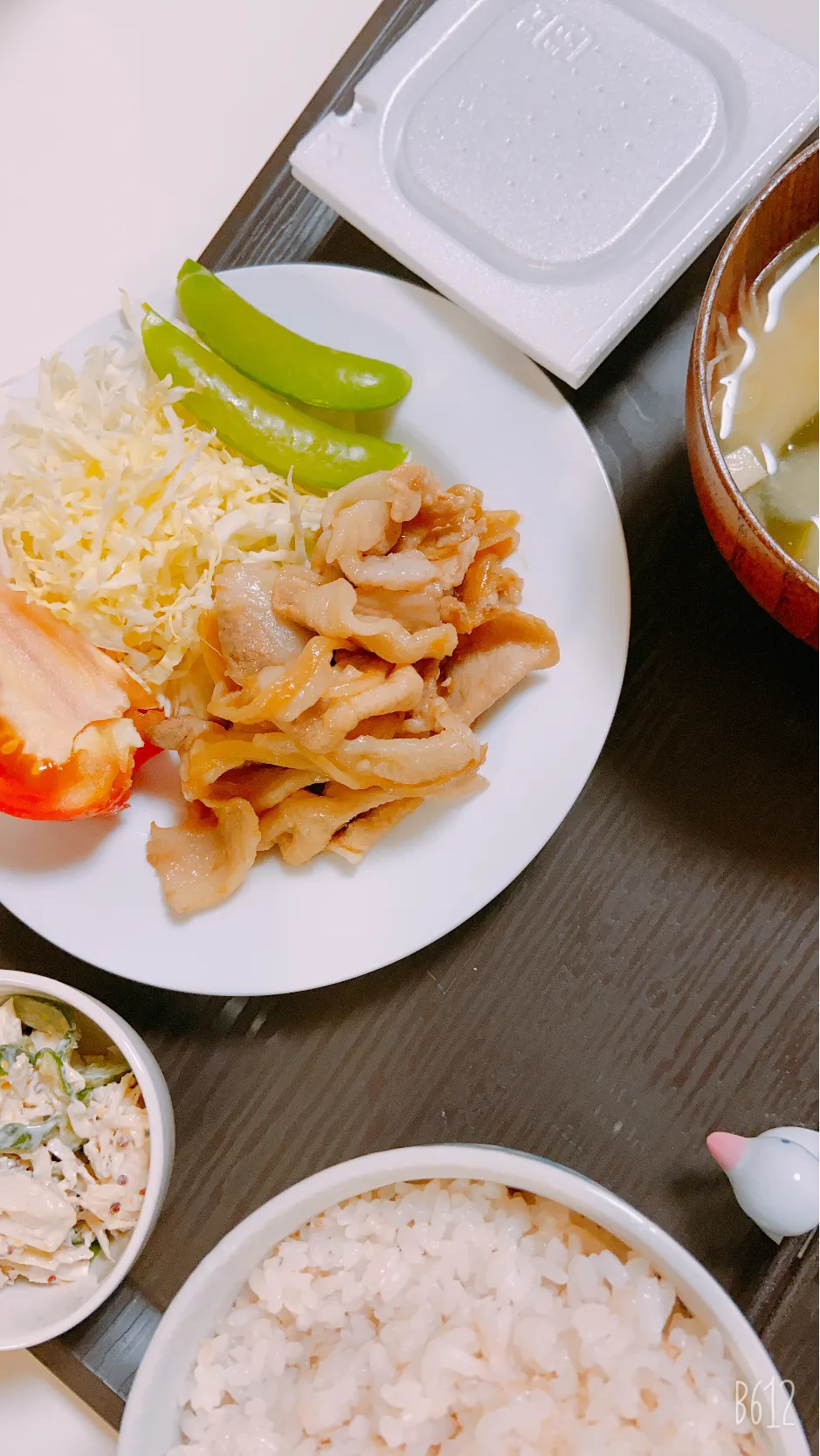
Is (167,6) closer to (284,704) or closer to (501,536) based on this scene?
(501,536)

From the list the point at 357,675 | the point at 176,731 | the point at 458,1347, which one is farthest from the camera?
the point at 176,731

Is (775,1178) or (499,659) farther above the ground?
(499,659)

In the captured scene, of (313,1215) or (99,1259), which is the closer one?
(313,1215)

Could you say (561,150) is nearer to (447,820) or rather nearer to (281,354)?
(281,354)

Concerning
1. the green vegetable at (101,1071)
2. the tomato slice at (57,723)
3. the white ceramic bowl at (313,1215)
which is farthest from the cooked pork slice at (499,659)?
the green vegetable at (101,1071)

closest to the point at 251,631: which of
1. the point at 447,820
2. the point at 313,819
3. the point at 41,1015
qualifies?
the point at 313,819

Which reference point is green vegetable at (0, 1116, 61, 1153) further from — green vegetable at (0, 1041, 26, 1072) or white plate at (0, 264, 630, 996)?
white plate at (0, 264, 630, 996)

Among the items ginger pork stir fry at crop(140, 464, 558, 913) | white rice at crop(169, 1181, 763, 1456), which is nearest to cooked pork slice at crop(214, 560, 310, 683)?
ginger pork stir fry at crop(140, 464, 558, 913)
